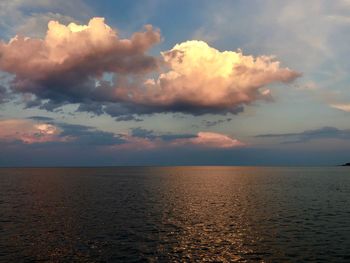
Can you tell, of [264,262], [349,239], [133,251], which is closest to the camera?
[264,262]

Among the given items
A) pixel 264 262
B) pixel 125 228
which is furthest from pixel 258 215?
pixel 264 262

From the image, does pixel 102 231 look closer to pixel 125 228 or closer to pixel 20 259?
pixel 125 228

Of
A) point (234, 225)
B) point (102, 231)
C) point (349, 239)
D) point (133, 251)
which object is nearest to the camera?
point (133, 251)

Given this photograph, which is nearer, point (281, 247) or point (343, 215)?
point (281, 247)

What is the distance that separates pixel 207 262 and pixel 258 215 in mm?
30532

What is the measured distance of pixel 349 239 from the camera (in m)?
42.5

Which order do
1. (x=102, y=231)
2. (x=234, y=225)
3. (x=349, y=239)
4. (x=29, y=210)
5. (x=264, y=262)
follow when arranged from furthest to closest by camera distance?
(x=29, y=210)
(x=234, y=225)
(x=102, y=231)
(x=349, y=239)
(x=264, y=262)

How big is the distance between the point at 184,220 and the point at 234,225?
866 centimetres

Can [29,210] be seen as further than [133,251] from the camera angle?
Yes

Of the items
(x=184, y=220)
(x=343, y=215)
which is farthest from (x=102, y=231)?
(x=343, y=215)

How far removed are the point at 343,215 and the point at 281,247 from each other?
28462 mm

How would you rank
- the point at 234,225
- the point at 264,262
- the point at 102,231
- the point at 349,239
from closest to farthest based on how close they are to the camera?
1. the point at 264,262
2. the point at 349,239
3. the point at 102,231
4. the point at 234,225

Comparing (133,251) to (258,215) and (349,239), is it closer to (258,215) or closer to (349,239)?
(349,239)

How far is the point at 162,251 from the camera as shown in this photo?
37844 millimetres
